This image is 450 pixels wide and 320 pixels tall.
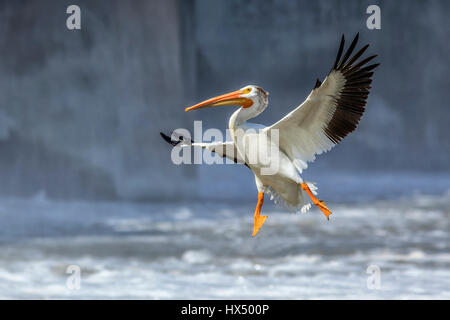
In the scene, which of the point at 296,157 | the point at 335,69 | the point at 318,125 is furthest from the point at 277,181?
the point at 335,69

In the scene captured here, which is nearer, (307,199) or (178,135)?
(307,199)

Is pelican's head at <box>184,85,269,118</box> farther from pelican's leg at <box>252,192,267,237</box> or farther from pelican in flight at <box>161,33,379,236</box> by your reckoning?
pelican's leg at <box>252,192,267,237</box>

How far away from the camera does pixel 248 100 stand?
21.6 feet

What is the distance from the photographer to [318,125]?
6.96 meters

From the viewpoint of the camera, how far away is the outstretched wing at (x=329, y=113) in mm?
6797

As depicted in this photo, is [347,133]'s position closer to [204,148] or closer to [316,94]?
[316,94]

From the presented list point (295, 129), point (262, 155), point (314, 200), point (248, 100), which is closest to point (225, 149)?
point (262, 155)

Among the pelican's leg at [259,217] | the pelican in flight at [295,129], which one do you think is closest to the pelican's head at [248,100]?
the pelican in flight at [295,129]

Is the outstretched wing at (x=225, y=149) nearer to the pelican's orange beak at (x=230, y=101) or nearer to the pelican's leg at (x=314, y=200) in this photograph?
the pelican's orange beak at (x=230, y=101)

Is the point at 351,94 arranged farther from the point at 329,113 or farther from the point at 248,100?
the point at 248,100

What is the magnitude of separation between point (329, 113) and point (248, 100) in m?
1.00

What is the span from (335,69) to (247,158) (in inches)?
55.7

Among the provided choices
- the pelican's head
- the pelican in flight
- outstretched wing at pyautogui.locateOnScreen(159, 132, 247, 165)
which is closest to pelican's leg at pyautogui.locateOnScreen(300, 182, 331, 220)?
the pelican in flight

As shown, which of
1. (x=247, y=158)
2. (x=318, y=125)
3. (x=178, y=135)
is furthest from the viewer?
(x=178, y=135)
